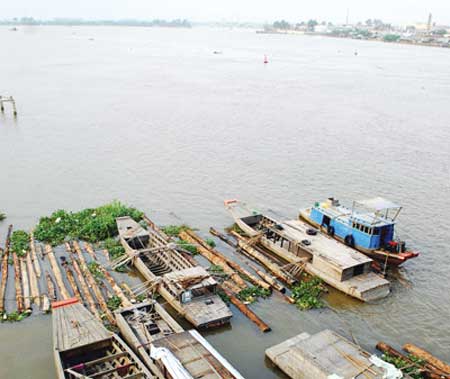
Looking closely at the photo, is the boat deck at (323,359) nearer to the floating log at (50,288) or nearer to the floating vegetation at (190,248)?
the floating vegetation at (190,248)

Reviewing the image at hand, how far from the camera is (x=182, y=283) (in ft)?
64.4

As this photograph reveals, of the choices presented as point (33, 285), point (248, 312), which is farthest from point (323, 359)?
point (33, 285)

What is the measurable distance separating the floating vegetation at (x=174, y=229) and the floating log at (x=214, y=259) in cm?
48

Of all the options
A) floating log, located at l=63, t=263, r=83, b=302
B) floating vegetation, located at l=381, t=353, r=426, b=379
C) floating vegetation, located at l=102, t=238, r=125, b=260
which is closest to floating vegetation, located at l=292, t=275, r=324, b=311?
floating vegetation, located at l=381, t=353, r=426, b=379

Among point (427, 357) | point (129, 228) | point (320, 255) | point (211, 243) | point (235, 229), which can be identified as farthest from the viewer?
point (235, 229)

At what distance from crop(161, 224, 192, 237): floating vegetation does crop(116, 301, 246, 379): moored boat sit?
9.57 meters

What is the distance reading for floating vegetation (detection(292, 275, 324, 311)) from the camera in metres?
21.3

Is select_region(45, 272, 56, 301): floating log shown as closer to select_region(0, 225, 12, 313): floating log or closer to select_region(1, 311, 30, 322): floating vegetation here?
select_region(1, 311, 30, 322): floating vegetation

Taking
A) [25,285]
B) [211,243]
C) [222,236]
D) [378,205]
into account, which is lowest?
[222,236]

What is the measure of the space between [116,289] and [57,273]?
3.56m

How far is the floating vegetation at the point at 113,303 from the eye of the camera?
2036 cm

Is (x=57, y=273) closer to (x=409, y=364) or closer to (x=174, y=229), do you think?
(x=174, y=229)

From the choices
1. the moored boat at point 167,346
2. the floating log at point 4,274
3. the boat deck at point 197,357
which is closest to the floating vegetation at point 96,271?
the floating log at point 4,274

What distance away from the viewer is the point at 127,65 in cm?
11338
